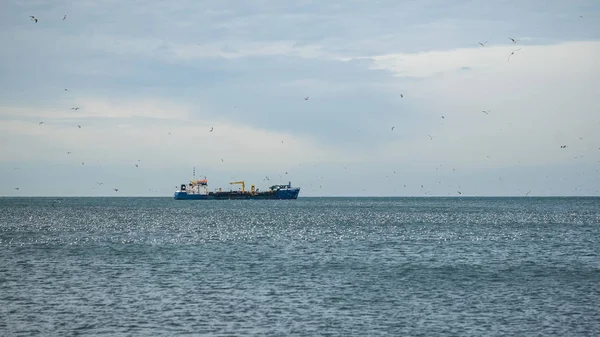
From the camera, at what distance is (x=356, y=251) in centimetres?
6962

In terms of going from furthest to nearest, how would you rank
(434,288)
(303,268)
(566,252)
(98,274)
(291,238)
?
1. (291,238)
2. (566,252)
3. (303,268)
4. (98,274)
5. (434,288)

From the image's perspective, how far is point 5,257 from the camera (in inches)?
2474

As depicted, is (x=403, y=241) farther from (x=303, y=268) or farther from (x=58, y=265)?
(x=58, y=265)

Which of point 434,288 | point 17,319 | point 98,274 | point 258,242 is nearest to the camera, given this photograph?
point 17,319

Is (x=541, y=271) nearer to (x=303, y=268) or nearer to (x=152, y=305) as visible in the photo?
(x=303, y=268)

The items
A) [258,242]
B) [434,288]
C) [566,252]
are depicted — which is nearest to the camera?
[434,288]

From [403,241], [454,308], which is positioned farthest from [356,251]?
[454,308]

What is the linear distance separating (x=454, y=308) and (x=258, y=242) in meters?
45.6

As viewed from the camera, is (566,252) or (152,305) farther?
(566,252)

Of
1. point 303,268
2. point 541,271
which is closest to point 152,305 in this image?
point 303,268

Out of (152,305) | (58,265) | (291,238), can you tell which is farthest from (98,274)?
(291,238)

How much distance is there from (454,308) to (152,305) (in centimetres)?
1611

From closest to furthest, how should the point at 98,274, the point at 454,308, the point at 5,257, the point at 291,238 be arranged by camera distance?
the point at 454,308 < the point at 98,274 < the point at 5,257 < the point at 291,238

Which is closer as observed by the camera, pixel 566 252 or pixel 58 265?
pixel 58 265
